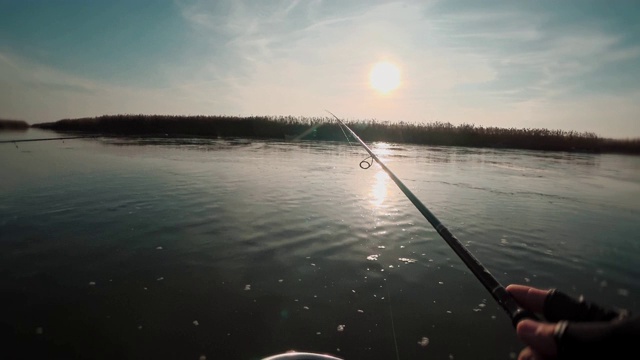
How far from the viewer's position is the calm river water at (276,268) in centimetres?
340

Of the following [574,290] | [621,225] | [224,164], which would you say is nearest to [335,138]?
[224,164]

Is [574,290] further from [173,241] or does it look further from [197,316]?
[173,241]

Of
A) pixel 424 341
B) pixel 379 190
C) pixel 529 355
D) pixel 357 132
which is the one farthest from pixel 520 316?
pixel 357 132

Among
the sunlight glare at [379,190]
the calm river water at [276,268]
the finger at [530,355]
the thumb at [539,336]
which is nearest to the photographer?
the thumb at [539,336]

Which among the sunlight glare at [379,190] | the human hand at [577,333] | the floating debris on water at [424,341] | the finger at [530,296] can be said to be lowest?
the floating debris on water at [424,341]

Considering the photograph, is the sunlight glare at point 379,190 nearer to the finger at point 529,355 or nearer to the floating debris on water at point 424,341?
the floating debris on water at point 424,341

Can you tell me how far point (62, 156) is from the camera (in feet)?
53.7

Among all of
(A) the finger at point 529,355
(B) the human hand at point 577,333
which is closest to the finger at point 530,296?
(B) the human hand at point 577,333

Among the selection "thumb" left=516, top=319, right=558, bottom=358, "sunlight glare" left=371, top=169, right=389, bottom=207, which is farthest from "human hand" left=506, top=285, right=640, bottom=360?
"sunlight glare" left=371, top=169, right=389, bottom=207

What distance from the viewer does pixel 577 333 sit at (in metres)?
1.36

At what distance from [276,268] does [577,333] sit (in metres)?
3.92

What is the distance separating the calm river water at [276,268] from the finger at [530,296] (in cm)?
150

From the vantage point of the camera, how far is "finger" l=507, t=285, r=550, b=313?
1.93 meters

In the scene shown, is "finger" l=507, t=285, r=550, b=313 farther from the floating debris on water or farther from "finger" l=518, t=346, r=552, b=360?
the floating debris on water
